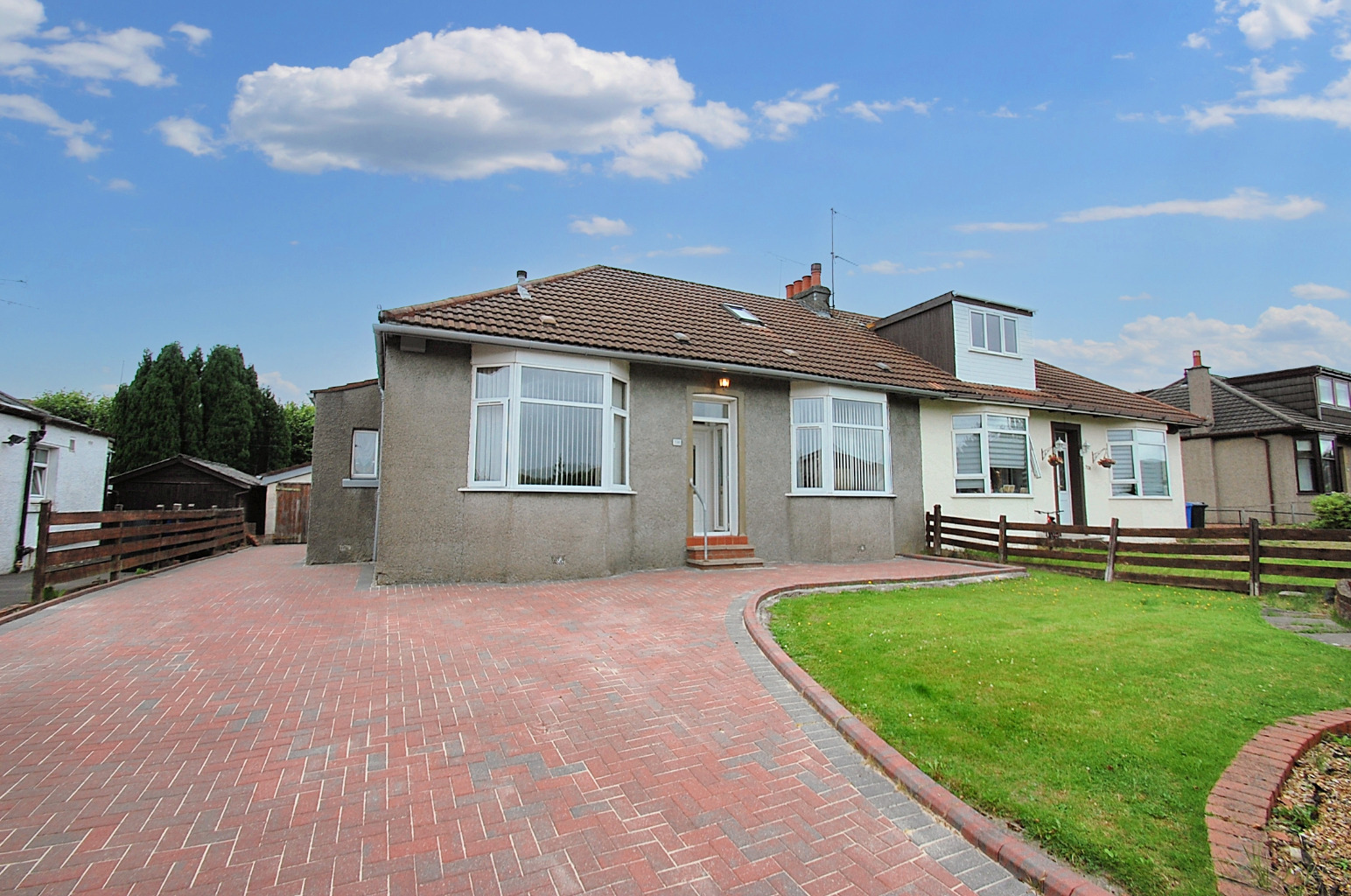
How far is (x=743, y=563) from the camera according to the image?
1112cm

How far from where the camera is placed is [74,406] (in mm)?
40125

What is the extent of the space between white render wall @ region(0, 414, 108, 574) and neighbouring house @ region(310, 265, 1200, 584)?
7521mm

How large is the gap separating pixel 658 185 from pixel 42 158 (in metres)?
16.3

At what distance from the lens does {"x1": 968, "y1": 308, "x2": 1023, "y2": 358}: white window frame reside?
52.5 ft

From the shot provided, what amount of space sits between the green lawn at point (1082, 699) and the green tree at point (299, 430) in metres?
41.9

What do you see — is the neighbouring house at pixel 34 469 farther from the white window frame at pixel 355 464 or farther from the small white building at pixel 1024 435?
the small white building at pixel 1024 435

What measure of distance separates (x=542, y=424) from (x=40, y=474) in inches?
634

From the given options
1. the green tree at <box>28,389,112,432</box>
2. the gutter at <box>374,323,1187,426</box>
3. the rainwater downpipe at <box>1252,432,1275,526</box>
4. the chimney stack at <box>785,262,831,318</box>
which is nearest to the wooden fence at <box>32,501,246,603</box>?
the gutter at <box>374,323,1187,426</box>

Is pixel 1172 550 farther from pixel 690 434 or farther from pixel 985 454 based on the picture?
pixel 690 434

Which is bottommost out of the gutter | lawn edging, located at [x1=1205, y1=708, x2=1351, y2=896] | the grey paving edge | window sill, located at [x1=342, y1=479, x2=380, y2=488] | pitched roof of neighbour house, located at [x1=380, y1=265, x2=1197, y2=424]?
the grey paving edge

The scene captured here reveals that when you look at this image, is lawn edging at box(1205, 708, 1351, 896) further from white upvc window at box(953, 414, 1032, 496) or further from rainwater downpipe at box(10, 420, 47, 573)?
rainwater downpipe at box(10, 420, 47, 573)

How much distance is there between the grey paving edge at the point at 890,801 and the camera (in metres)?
2.75

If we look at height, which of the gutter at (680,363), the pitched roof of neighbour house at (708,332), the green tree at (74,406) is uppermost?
the green tree at (74,406)

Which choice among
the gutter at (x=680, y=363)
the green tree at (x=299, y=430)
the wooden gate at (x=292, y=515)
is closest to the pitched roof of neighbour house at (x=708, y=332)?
the gutter at (x=680, y=363)
